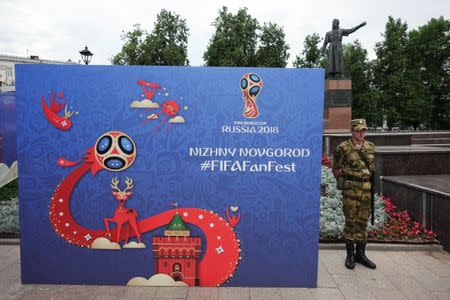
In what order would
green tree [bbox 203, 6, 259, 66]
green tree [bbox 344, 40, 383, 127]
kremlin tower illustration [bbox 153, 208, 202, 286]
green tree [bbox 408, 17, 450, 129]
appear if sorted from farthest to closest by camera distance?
1. green tree [bbox 203, 6, 259, 66]
2. green tree [bbox 344, 40, 383, 127]
3. green tree [bbox 408, 17, 450, 129]
4. kremlin tower illustration [bbox 153, 208, 202, 286]

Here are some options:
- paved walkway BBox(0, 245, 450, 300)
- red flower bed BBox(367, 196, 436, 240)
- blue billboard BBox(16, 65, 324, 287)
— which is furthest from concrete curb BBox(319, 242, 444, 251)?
blue billboard BBox(16, 65, 324, 287)

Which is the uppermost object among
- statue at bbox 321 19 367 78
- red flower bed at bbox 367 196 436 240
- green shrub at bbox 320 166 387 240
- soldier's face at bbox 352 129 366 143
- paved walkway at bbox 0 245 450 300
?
statue at bbox 321 19 367 78

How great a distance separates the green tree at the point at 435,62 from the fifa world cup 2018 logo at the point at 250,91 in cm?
3567

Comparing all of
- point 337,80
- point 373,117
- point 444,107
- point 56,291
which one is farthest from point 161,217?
point 444,107

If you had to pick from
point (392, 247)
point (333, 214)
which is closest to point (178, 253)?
point (333, 214)

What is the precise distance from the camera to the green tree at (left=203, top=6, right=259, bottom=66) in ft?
127

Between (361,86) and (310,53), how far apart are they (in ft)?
25.6

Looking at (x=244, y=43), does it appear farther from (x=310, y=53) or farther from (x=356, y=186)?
(x=356, y=186)

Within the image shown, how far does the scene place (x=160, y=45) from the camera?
131 feet

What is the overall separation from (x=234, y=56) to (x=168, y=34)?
9.31 meters

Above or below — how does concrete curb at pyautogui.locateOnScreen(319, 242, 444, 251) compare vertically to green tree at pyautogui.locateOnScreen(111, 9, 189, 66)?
below

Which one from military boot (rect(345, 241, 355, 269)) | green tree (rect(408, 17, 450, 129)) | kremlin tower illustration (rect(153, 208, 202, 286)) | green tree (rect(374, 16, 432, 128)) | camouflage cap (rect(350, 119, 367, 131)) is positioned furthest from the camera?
green tree (rect(408, 17, 450, 129))

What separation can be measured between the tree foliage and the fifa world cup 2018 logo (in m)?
34.8

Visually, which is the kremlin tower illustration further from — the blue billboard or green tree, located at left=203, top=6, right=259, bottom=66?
green tree, located at left=203, top=6, right=259, bottom=66
